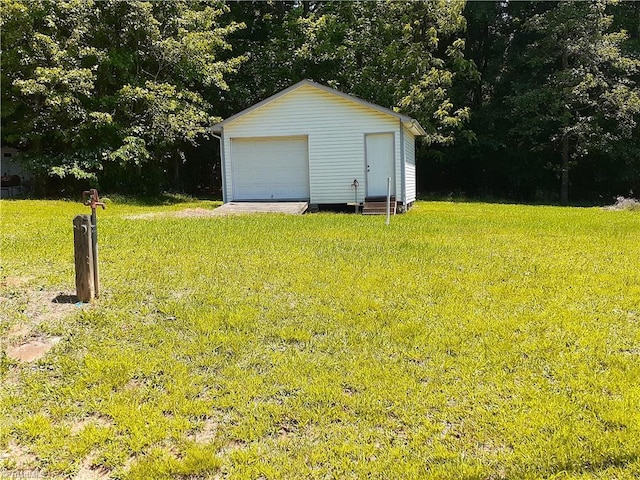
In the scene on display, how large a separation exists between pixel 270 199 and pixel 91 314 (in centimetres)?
1130

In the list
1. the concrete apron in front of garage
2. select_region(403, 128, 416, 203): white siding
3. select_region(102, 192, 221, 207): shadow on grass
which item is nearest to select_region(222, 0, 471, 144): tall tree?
select_region(403, 128, 416, 203): white siding

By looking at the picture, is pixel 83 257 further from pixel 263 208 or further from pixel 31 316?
pixel 263 208

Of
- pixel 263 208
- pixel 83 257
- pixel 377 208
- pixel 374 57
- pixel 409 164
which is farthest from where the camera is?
pixel 374 57

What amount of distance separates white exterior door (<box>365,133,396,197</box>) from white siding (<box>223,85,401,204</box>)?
0.16 m

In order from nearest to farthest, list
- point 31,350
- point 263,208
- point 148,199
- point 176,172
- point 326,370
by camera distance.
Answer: point 326,370 < point 31,350 < point 263,208 < point 148,199 < point 176,172

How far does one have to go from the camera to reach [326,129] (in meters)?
14.4

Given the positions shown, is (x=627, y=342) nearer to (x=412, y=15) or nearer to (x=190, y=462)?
(x=190, y=462)

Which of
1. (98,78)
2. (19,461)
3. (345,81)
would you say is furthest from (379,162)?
(19,461)

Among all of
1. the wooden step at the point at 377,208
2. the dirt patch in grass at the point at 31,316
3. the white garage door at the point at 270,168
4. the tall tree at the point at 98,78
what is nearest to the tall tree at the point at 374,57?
the tall tree at the point at 98,78

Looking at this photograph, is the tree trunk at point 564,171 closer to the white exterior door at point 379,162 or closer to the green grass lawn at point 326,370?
the white exterior door at point 379,162

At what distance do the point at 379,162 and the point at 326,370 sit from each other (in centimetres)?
1143

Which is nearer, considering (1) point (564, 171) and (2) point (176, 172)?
(1) point (564, 171)

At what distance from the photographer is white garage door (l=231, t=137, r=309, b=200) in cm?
1498

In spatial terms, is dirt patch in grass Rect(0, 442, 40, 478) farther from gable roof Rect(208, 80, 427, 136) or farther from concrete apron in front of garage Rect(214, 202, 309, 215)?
gable roof Rect(208, 80, 427, 136)
